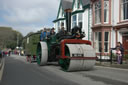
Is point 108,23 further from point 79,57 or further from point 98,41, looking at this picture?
point 79,57

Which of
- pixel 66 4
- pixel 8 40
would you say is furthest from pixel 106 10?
pixel 8 40

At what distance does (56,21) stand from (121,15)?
16.6 metres

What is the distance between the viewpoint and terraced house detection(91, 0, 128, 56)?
675 inches

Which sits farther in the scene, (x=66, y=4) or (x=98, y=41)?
(x=66, y=4)

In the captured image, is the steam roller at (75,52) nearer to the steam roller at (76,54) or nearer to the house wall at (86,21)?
the steam roller at (76,54)

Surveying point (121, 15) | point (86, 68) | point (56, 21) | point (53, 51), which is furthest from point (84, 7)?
point (86, 68)

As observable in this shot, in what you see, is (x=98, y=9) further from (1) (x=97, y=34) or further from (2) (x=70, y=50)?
(2) (x=70, y=50)

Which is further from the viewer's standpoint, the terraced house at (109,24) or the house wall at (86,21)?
the house wall at (86,21)

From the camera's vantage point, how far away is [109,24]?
1831 centimetres

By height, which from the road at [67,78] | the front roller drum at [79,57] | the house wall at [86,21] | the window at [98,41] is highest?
the house wall at [86,21]

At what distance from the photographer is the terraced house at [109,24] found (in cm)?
1714

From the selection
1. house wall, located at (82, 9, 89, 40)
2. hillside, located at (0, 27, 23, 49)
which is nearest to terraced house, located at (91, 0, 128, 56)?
house wall, located at (82, 9, 89, 40)

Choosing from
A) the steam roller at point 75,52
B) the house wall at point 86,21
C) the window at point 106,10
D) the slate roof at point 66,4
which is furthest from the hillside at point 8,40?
the steam roller at point 75,52

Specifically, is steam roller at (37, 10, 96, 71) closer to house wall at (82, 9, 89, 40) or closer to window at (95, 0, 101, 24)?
window at (95, 0, 101, 24)
